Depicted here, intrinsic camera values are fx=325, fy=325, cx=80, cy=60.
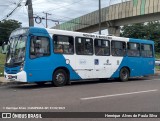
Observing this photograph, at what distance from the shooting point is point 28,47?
50.4ft

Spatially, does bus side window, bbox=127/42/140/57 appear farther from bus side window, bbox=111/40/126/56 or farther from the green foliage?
the green foliage

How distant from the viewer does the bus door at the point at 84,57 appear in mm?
17719

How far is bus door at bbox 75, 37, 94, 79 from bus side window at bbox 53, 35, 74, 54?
425 millimetres

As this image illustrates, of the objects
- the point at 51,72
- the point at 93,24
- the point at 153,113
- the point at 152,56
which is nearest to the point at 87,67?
the point at 51,72

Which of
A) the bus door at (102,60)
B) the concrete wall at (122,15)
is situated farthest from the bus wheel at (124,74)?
the concrete wall at (122,15)

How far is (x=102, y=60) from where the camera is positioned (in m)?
19.4

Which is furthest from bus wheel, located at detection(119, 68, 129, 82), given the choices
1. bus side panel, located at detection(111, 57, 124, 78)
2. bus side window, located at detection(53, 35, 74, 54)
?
bus side window, located at detection(53, 35, 74, 54)

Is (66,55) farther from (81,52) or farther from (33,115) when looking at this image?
(33,115)

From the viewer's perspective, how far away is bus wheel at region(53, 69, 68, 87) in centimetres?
1653

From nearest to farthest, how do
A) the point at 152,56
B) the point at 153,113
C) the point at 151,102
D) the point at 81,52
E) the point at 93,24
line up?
the point at 153,113 < the point at 151,102 < the point at 81,52 < the point at 152,56 < the point at 93,24

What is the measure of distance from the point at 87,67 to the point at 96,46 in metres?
1.44

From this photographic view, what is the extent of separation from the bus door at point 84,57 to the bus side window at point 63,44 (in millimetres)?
425

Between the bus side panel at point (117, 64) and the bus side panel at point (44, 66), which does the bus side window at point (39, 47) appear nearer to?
the bus side panel at point (44, 66)

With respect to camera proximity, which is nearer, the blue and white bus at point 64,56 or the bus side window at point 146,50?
the blue and white bus at point 64,56
